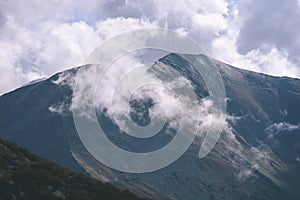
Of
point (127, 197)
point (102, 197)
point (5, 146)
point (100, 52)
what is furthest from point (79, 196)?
point (100, 52)

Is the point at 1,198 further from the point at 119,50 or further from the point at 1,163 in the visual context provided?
the point at 119,50

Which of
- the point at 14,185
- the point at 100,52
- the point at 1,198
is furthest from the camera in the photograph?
the point at 100,52

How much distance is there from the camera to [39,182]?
2788 cm

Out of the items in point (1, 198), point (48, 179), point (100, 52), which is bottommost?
point (1, 198)

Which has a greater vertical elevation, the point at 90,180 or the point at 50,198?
the point at 90,180

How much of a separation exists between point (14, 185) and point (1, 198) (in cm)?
206

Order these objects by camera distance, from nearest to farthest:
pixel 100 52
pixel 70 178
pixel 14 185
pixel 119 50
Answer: pixel 14 185 < pixel 70 178 < pixel 100 52 < pixel 119 50

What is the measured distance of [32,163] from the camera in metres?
30.8

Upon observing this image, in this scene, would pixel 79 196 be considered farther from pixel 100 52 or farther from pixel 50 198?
pixel 100 52

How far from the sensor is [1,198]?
23.9 meters

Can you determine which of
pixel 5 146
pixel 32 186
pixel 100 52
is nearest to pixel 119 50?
pixel 100 52

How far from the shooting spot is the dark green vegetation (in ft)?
84.8

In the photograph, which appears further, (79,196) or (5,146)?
(5,146)

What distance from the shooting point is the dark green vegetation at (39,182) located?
25.9 m
